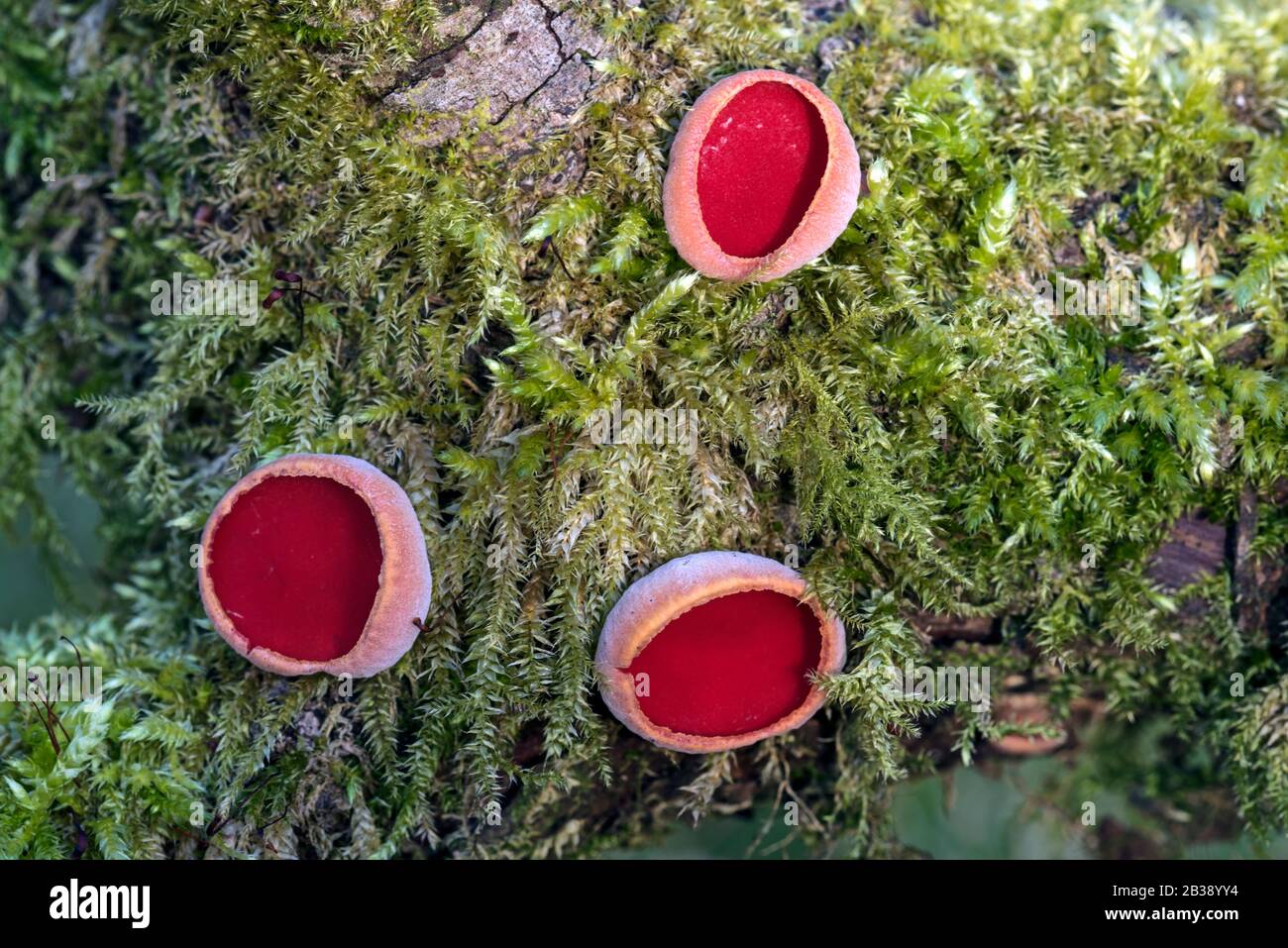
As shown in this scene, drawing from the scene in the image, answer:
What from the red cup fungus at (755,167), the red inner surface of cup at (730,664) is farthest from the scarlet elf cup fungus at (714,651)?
the red cup fungus at (755,167)

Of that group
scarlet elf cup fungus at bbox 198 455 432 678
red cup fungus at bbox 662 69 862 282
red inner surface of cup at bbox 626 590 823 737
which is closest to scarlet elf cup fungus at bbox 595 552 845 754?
red inner surface of cup at bbox 626 590 823 737

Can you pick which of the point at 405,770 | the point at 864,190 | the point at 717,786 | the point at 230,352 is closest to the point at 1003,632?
the point at 717,786

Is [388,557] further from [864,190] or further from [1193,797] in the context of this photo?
[1193,797]

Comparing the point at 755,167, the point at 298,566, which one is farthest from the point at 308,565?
the point at 755,167

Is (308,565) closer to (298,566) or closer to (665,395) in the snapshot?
(298,566)

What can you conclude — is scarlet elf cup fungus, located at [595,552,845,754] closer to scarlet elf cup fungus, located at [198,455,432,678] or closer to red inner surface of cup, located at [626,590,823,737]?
red inner surface of cup, located at [626,590,823,737]

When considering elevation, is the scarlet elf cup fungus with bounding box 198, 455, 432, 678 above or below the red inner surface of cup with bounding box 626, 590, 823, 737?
above

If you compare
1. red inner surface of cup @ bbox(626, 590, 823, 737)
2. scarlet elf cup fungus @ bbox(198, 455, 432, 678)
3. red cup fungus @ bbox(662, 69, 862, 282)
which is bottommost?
red inner surface of cup @ bbox(626, 590, 823, 737)

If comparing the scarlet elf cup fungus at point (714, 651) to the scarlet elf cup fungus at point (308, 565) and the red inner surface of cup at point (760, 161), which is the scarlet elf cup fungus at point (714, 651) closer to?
the scarlet elf cup fungus at point (308, 565)
